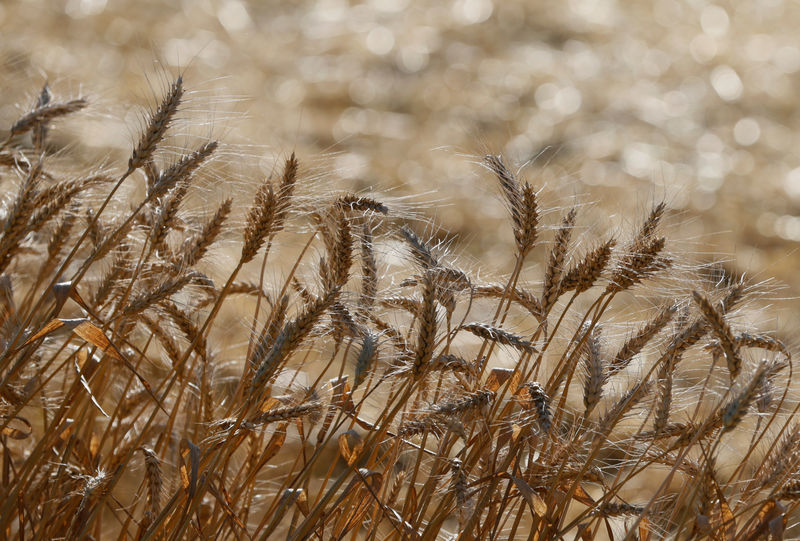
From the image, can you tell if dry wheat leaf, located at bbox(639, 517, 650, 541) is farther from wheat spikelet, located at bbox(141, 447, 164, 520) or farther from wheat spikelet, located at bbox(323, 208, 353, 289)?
wheat spikelet, located at bbox(141, 447, 164, 520)

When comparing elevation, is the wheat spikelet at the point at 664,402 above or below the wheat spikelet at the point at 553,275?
below

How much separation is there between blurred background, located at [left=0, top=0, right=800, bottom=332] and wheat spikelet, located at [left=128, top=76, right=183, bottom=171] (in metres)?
3.37

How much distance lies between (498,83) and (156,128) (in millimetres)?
5963

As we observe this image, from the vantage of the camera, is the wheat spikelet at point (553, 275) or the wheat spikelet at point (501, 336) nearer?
the wheat spikelet at point (501, 336)

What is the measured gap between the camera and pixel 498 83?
22.6 ft

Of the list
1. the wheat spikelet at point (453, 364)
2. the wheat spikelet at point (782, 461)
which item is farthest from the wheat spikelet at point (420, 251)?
the wheat spikelet at point (782, 461)

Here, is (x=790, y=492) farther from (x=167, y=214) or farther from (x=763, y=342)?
(x=167, y=214)

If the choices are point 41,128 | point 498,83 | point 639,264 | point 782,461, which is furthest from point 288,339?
point 498,83

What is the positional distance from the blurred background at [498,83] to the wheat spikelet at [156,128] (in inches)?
133

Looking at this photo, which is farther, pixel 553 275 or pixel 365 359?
pixel 553 275

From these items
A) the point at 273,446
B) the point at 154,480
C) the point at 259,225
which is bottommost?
the point at 154,480

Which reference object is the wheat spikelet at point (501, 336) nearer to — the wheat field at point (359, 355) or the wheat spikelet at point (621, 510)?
the wheat field at point (359, 355)

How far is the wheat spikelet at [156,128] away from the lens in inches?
44.9

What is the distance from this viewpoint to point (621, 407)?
1095 millimetres
